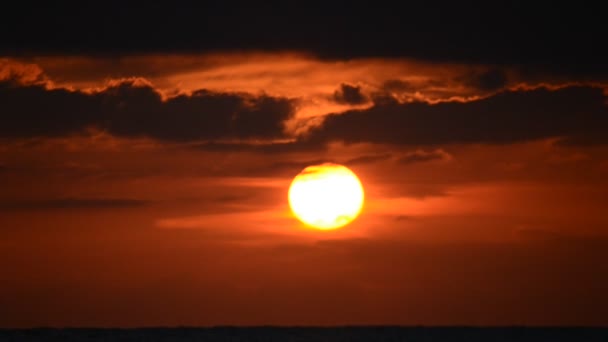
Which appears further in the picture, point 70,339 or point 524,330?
point 524,330

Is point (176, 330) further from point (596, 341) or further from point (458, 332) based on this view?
point (596, 341)

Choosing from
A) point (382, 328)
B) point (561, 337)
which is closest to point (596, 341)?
point (561, 337)

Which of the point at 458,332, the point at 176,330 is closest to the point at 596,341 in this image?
the point at 458,332

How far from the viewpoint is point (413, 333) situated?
170 ft

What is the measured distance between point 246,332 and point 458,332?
29.3 feet

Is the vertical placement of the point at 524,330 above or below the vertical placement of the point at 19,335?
above

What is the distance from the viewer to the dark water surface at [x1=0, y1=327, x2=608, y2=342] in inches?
1934

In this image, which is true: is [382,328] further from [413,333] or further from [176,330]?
[176,330]

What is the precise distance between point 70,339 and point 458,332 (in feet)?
52.3

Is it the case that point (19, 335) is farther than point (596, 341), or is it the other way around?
point (596, 341)

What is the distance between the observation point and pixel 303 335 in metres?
50.1

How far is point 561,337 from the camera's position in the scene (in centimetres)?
5338

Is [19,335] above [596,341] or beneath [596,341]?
beneath

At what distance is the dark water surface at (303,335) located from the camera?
49125mm
